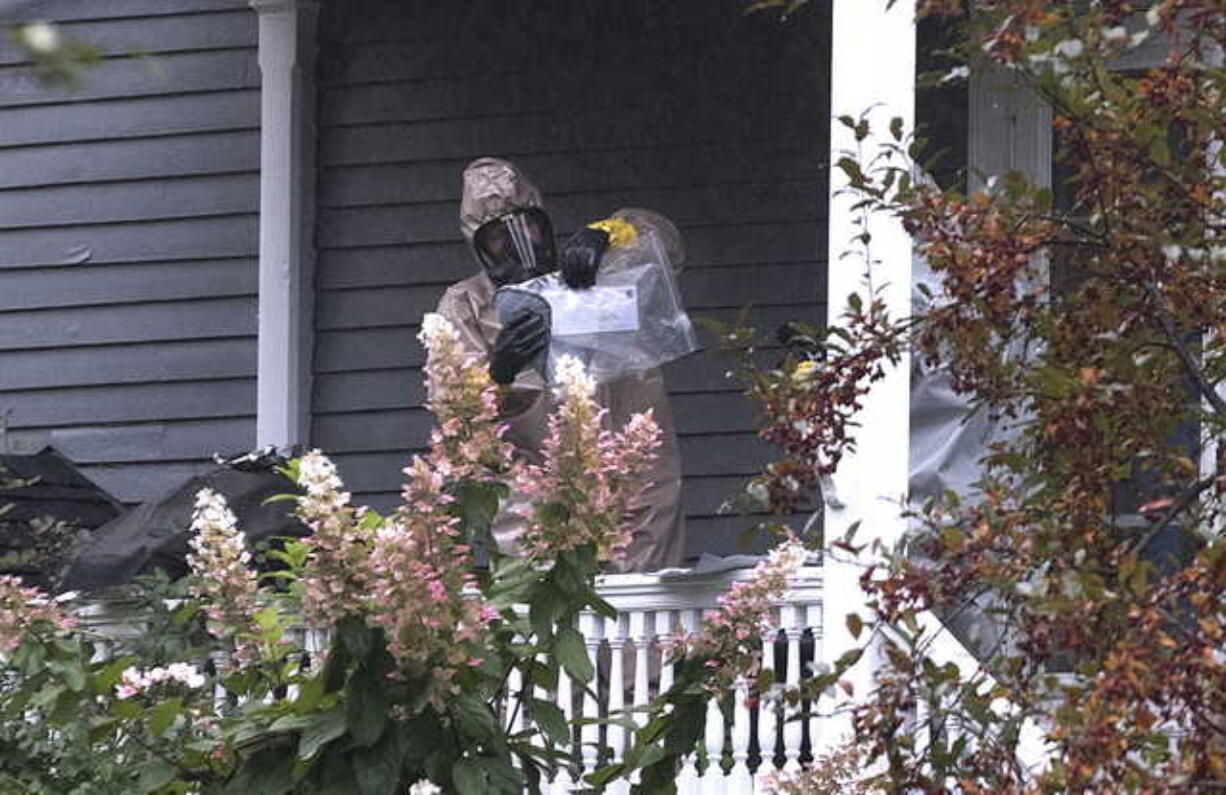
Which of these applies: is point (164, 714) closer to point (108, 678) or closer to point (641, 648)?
point (108, 678)

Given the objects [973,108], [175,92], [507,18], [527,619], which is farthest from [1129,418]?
[175,92]

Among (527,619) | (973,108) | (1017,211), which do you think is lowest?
(527,619)

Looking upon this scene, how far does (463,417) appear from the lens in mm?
5277

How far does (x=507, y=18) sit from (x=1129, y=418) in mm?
5943

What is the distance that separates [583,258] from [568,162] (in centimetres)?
199

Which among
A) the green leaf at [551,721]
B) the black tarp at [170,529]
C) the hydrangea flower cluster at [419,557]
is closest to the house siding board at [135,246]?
the black tarp at [170,529]

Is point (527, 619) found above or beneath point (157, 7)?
beneath

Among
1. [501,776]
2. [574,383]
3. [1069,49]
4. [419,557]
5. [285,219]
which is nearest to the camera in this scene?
[1069,49]

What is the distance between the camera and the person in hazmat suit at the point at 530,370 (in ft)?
25.9

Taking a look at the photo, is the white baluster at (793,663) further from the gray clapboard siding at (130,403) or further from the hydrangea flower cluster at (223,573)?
the gray clapboard siding at (130,403)

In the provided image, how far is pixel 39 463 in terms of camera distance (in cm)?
920

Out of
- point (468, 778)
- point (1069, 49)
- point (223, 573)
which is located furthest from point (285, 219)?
point (1069, 49)

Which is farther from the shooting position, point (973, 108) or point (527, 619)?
point (973, 108)

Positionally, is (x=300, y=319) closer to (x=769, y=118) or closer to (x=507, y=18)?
(x=507, y=18)
